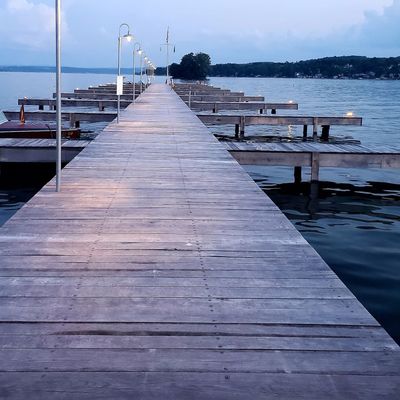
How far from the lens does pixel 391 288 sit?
9.09m

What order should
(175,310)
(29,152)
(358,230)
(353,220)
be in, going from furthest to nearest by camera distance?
(29,152) < (353,220) < (358,230) < (175,310)

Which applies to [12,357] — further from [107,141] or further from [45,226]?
[107,141]

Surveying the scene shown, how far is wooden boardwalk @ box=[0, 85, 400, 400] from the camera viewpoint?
3.49 meters

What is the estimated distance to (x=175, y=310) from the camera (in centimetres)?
456

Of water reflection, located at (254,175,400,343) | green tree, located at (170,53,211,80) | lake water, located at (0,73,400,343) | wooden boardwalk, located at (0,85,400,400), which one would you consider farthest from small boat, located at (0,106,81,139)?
green tree, located at (170,53,211,80)

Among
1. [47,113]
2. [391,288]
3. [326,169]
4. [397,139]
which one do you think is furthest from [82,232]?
[397,139]

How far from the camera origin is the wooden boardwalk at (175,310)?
349cm

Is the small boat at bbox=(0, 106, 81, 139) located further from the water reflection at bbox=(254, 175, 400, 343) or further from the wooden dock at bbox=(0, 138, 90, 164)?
the water reflection at bbox=(254, 175, 400, 343)

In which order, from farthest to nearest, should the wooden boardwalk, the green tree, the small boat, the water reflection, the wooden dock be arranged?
the green tree < the small boat < the wooden dock < the water reflection < the wooden boardwalk

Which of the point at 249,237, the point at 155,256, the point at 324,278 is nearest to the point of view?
the point at 324,278

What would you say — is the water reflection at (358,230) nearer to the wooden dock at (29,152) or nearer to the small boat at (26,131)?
the wooden dock at (29,152)

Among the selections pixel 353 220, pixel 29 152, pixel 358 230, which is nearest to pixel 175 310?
pixel 358 230

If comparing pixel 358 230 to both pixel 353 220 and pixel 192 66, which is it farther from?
pixel 192 66

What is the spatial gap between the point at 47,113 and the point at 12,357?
2542 centimetres
